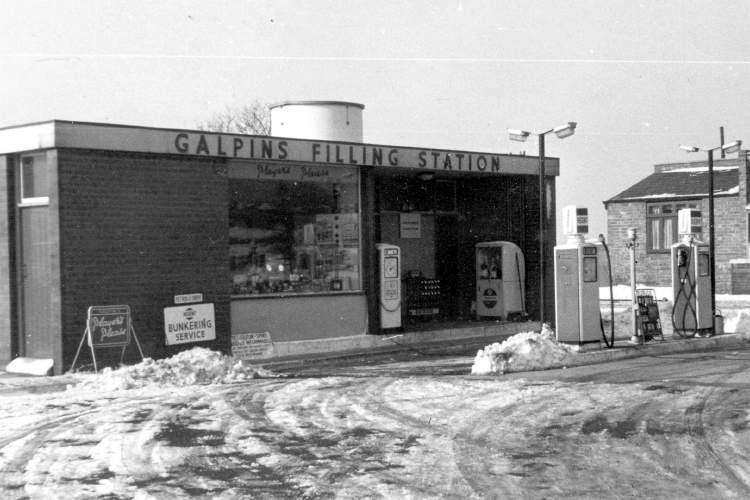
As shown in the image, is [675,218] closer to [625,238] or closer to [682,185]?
[682,185]

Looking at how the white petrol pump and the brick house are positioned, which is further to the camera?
the brick house

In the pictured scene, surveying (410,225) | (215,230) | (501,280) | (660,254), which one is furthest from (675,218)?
(215,230)

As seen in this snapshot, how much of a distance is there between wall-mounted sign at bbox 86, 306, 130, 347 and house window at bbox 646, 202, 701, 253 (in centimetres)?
3222

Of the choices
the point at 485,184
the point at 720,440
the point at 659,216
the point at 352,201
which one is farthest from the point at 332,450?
the point at 659,216

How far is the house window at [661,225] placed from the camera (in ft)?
143

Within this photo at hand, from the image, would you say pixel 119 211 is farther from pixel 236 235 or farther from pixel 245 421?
→ pixel 245 421

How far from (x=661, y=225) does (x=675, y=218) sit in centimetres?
73

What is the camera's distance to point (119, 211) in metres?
Result: 16.0

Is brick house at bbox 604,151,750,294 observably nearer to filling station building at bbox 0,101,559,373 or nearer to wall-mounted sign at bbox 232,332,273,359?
filling station building at bbox 0,101,559,373

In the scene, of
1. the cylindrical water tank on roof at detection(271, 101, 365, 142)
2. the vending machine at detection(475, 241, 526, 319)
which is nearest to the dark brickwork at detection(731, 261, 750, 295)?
the vending machine at detection(475, 241, 526, 319)

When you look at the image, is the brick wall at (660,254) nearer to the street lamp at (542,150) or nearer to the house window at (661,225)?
the house window at (661,225)

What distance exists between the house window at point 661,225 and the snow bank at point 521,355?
94.7ft

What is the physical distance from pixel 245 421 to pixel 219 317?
7.17m

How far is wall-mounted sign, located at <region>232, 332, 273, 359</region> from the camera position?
57.8 ft
